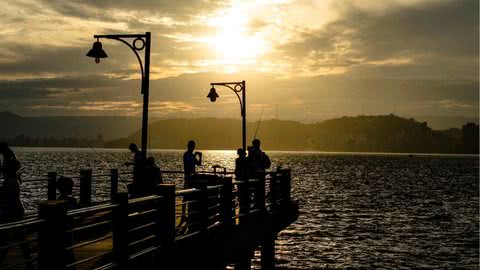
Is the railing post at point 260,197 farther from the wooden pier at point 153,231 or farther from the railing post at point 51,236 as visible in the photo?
the railing post at point 51,236

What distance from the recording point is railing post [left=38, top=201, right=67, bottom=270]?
639 cm

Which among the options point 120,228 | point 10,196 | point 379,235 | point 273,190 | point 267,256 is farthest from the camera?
point 379,235

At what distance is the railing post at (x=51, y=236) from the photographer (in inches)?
252

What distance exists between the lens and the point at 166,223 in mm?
9914

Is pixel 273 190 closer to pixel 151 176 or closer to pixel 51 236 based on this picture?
pixel 151 176

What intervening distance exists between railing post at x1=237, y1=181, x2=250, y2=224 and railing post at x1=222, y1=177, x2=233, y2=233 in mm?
1287

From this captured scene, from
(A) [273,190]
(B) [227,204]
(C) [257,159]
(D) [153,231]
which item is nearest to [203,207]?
(B) [227,204]

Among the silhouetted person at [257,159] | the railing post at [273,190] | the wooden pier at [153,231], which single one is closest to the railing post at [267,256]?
the wooden pier at [153,231]

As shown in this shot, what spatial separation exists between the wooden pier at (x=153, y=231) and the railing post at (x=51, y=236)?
0.01m

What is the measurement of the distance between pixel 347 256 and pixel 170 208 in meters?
23.4

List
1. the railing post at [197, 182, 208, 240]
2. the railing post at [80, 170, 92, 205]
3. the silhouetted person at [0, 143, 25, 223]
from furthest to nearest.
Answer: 1. the railing post at [80, 170, 92, 205]
2. the railing post at [197, 182, 208, 240]
3. the silhouetted person at [0, 143, 25, 223]

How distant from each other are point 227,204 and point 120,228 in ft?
18.1

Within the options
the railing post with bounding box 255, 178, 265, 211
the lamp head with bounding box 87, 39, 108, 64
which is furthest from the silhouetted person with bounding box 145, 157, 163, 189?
the lamp head with bounding box 87, 39, 108, 64

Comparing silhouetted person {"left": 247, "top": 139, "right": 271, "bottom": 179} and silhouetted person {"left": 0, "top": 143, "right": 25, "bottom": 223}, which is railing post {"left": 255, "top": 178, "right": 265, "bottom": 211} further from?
silhouetted person {"left": 0, "top": 143, "right": 25, "bottom": 223}
